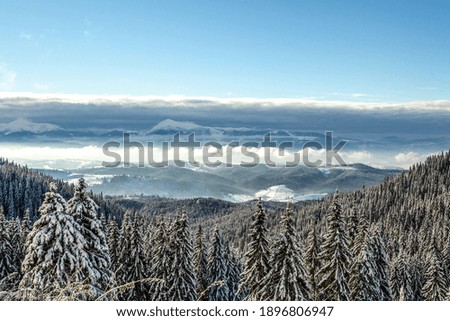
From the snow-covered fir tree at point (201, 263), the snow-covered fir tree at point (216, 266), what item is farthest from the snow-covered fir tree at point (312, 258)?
the snow-covered fir tree at point (201, 263)

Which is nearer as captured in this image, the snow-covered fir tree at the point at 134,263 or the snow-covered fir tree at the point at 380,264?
the snow-covered fir tree at the point at 380,264

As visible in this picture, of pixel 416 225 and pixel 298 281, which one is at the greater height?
pixel 298 281

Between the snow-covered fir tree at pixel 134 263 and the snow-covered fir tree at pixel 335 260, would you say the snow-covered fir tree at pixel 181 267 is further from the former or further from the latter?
the snow-covered fir tree at pixel 335 260

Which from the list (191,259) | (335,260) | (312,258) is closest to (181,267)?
(191,259)

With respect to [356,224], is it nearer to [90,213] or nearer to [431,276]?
[431,276]

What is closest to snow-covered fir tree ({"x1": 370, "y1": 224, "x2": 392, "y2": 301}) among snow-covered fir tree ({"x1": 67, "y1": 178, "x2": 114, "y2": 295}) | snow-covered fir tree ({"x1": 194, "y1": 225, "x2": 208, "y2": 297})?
snow-covered fir tree ({"x1": 194, "y1": 225, "x2": 208, "y2": 297})

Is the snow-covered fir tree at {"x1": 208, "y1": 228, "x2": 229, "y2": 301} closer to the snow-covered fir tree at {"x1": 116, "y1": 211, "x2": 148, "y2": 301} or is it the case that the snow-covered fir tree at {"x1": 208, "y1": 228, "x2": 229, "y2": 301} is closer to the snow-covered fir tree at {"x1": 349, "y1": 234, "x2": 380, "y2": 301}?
the snow-covered fir tree at {"x1": 116, "y1": 211, "x2": 148, "y2": 301}
